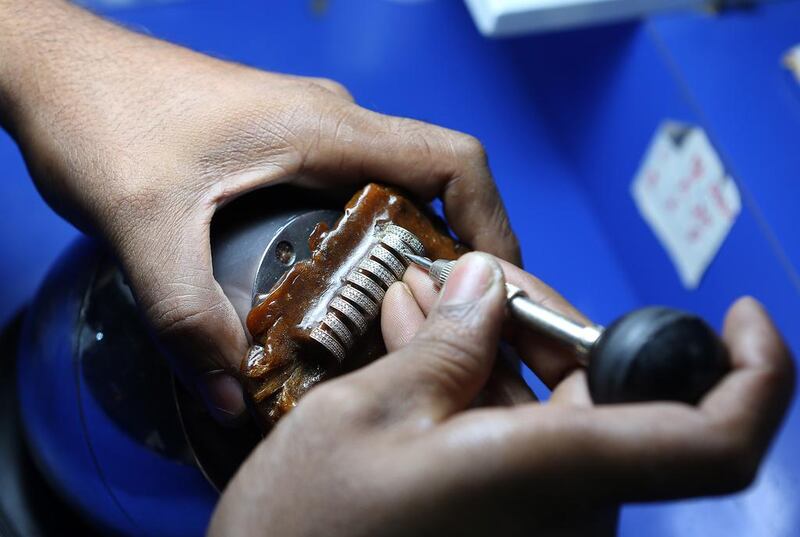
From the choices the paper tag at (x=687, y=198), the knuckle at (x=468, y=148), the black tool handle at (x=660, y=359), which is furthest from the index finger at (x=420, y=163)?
the paper tag at (x=687, y=198)

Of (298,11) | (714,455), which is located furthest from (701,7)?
(714,455)

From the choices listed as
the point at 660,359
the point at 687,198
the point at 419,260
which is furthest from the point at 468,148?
the point at 687,198

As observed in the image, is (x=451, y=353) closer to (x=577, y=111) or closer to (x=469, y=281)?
(x=469, y=281)

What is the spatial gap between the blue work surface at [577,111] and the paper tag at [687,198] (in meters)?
0.02

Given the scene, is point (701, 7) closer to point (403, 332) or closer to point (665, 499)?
point (403, 332)

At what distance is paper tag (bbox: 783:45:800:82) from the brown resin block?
2.58 ft

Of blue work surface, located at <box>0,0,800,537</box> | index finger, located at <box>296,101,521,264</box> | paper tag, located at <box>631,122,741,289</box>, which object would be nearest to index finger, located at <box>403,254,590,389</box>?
index finger, located at <box>296,101,521,264</box>

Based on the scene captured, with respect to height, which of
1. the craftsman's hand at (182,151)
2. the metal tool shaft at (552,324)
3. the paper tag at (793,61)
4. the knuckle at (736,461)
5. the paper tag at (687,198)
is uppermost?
the craftsman's hand at (182,151)

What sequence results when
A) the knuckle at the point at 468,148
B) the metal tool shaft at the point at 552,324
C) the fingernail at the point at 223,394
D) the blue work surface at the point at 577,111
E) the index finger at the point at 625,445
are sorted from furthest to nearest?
the blue work surface at the point at 577,111, the knuckle at the point at 468,148, the fingernail at the point at 223,394, the metal tool shaft at the point at 552,324, the index finger at the point at 625,445

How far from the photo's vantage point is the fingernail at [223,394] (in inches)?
28.2

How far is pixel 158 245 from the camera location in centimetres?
73

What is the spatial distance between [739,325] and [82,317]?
64 cm

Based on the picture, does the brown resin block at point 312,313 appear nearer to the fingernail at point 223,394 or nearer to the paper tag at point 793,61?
the fingernail at point 223,394

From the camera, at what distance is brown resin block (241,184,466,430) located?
2.28ft
